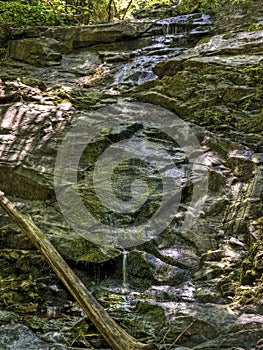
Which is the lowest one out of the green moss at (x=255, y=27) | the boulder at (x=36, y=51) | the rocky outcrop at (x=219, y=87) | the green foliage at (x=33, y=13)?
the rocky outcrop at (x=219, y=87)

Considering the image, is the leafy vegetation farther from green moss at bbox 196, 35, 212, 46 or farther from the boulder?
green moss at bbox 196, 35, 212, 46

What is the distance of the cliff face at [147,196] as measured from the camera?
3797 mm

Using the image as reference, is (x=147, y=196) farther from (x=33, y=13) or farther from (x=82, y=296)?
(x=33, y=13)

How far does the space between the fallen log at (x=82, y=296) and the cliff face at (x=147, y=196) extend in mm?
249

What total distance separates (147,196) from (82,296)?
2.10 m

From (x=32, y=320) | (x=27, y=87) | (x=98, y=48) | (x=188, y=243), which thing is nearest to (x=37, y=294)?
(x=32, y=320)

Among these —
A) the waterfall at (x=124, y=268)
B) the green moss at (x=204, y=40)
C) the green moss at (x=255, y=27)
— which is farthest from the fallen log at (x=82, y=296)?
the green moss at (x=255, y=27)

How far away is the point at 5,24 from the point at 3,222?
26.0 feet

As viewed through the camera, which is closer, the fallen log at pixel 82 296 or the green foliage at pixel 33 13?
the fallen log at pixel 82 296

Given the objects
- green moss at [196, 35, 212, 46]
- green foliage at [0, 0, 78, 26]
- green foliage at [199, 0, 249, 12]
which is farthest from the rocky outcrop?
green foliage at [0, 0, 78, 26]

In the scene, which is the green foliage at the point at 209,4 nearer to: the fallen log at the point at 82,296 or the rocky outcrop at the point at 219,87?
the rocky outcrop at the point at 219,87

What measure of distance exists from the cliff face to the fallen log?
0.82ft

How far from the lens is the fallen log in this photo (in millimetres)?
3162

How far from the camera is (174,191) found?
5.40m
